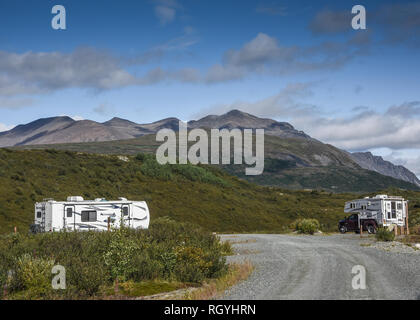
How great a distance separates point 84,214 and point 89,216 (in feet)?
1.17

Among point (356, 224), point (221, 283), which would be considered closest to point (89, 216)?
point (221, 283)

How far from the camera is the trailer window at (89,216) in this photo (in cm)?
3053

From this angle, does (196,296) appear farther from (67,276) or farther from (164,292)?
(67,276)

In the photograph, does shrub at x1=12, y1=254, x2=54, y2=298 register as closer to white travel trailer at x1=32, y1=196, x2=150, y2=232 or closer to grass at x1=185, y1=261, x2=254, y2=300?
grass at x1=185, y1=261, x2=254, y2=300

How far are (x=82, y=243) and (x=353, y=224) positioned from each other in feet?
98.8

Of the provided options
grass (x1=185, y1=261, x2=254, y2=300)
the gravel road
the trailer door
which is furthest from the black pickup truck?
grass (x1=185, y1=261, x2=254, y2=300)

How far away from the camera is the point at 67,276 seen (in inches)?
484

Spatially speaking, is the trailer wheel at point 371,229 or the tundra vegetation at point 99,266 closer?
the tundra vegetation at point 99,266

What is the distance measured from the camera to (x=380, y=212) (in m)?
37.2

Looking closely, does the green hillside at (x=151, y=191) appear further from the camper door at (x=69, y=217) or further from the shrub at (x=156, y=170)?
the camper door at (x=69, y=217)

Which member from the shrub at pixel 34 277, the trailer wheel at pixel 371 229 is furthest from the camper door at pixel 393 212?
the shrub at pixel 34 277

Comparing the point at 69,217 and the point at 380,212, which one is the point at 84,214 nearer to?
the point at 69,217

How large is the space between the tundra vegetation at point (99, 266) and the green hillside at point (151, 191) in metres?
23.6
